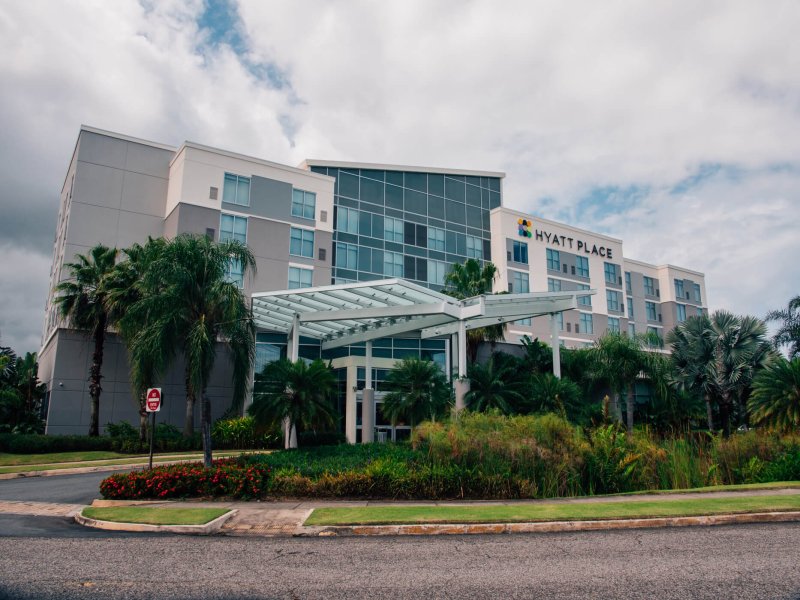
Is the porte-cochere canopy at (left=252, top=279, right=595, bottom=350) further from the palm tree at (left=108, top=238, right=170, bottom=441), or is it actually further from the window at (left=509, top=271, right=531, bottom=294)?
the window at (left=509, top=271, right=531, bottom=294)

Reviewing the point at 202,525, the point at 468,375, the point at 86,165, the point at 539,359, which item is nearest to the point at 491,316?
the point at 468,375

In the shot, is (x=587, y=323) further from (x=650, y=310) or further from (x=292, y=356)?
(x=292, y=356)

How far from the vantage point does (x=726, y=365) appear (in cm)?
3384

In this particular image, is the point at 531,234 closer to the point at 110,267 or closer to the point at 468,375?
the point at 468,375

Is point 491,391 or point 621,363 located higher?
point 621,363

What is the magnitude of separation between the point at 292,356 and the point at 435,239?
21045 millimetres

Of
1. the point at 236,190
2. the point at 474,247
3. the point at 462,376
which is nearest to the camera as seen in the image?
the point at 462,376

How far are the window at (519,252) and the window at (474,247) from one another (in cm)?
308

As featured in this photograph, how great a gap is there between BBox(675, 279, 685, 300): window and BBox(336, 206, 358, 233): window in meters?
39.6

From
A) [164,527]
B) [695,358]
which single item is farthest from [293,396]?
[695,358]

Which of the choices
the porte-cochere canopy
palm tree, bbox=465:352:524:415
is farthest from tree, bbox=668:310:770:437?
palm tree, bbox=465:352:524:415

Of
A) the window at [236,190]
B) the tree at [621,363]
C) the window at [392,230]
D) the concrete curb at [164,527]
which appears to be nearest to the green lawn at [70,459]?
the concrete curb at [164,527]

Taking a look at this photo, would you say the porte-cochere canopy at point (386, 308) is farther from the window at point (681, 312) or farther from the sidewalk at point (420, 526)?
the window at point (681, 312)

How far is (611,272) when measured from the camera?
59406mm
